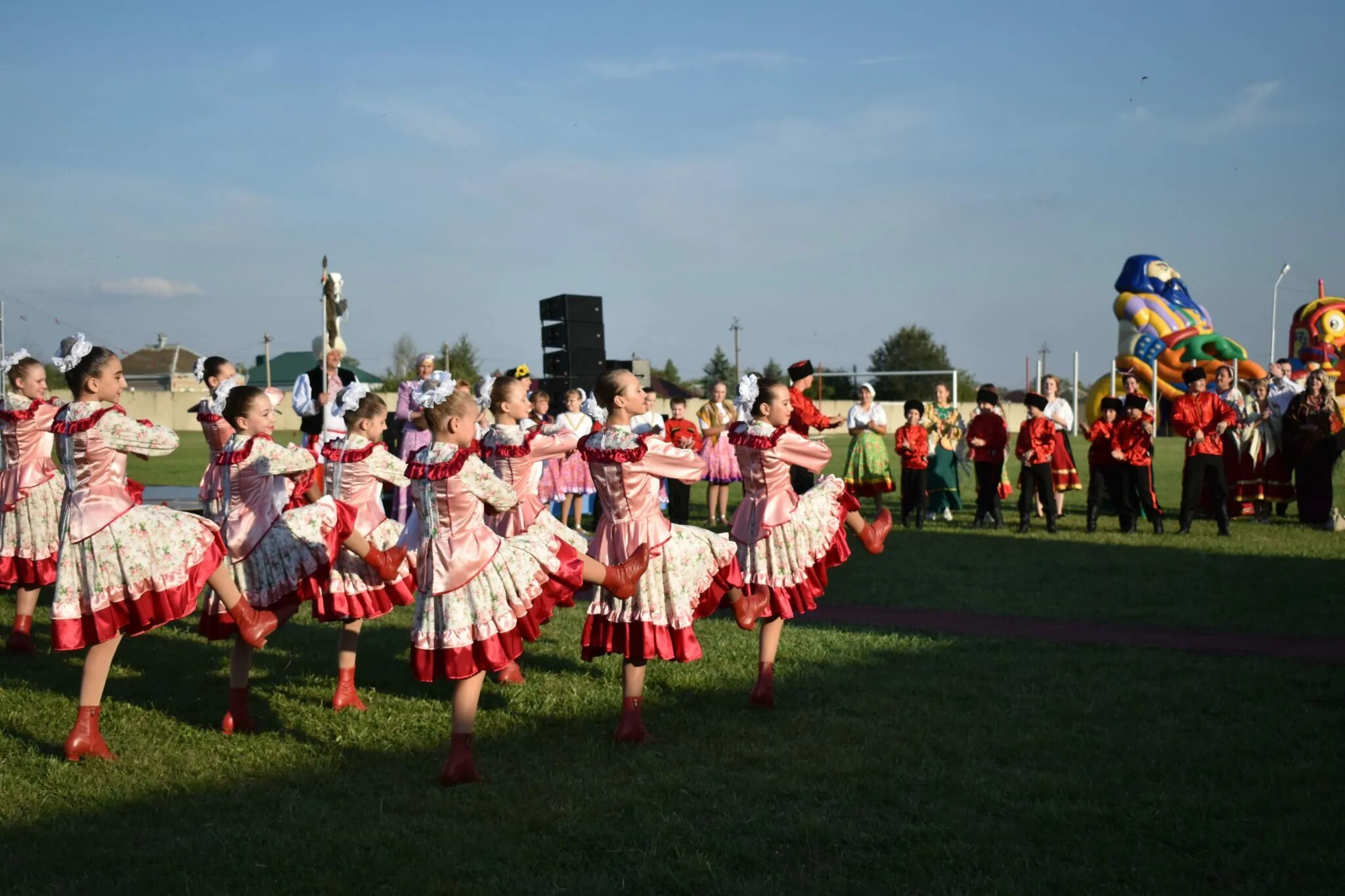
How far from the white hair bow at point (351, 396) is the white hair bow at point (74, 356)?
1324 mm

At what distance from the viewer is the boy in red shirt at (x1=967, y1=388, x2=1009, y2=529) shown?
13.9 meters

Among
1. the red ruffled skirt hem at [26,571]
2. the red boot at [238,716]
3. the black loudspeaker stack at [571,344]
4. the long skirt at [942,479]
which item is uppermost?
the black loudspeaker stack at [571,344]

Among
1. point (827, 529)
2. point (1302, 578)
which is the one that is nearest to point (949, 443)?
point (1302, 578)

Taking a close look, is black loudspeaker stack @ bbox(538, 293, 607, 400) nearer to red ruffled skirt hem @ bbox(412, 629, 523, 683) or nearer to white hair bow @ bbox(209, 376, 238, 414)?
white hair bow @ bbox(209, 376, 238, 414)

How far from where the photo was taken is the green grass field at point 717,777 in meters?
3.93

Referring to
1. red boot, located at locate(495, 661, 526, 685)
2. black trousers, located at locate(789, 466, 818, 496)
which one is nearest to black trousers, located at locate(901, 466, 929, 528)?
black trousers, located at locate(789, 466, 818, 496)

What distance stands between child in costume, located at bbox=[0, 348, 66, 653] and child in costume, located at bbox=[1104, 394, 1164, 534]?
1070cm

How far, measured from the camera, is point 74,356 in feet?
18.5

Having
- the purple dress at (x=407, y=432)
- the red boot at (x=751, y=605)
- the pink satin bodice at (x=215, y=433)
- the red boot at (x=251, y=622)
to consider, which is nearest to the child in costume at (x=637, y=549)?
the red boot at (x=751, y=605)

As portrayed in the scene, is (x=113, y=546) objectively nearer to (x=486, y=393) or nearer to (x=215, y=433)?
(x=215, y=433)

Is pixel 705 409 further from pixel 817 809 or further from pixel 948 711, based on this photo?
pixel 817 809

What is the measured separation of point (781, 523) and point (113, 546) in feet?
10.7

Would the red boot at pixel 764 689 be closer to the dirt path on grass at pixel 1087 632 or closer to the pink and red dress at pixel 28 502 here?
the dirt path on grass at pixel 1087 632

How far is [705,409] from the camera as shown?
15609mm
